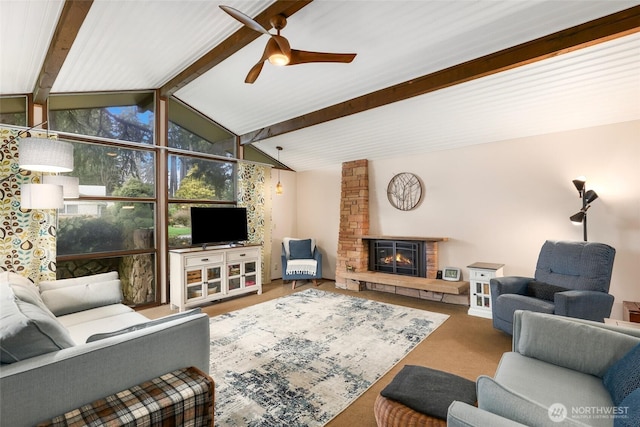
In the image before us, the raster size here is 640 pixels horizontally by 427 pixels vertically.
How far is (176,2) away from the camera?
→ 8.18 ft

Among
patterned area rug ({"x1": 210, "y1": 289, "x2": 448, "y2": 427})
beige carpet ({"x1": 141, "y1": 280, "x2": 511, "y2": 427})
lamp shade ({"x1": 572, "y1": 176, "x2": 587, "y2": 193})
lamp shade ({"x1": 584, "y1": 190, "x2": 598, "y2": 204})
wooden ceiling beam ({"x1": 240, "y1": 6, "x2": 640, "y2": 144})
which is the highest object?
wooden ceiling beam ({"x1": 240, "y1": 6, "x2": 640, "y2": 144})

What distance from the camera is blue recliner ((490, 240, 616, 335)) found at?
281 cm

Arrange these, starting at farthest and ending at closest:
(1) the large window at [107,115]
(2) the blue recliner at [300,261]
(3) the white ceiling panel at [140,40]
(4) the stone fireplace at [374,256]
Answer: (2) the blue recliner at [300,261] < (4) the stone fireplace at [374,256] < (1) the large window at [107,115] < (3) the white ceiling panel at [140,40]

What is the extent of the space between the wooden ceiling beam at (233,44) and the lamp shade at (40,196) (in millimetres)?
1915

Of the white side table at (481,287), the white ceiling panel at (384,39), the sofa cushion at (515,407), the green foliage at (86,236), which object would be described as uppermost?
the white ceiling panel at (384,39)

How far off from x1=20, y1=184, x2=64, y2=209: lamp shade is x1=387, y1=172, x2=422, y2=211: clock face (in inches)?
180

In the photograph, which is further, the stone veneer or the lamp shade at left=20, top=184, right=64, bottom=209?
the stone veneer

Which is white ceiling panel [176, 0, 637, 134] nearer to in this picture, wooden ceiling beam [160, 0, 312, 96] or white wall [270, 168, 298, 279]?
wooden ceiling beam [160, 0, 312, 96]

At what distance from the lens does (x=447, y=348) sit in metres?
3.07

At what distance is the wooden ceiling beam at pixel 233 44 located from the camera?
244cm

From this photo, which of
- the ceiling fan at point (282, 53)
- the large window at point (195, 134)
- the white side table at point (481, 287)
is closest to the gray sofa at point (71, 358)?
the ceiling fan at point (282, 53)

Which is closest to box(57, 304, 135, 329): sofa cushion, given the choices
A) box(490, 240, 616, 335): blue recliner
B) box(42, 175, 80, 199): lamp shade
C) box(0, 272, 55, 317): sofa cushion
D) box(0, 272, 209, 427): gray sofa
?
box(0, 272, 55, 317): sofa cushion

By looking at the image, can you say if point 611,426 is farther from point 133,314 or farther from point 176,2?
point 176,2

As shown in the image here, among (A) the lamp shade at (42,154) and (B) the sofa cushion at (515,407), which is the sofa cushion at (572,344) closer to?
(B) the sofa cushion at (515,407)
